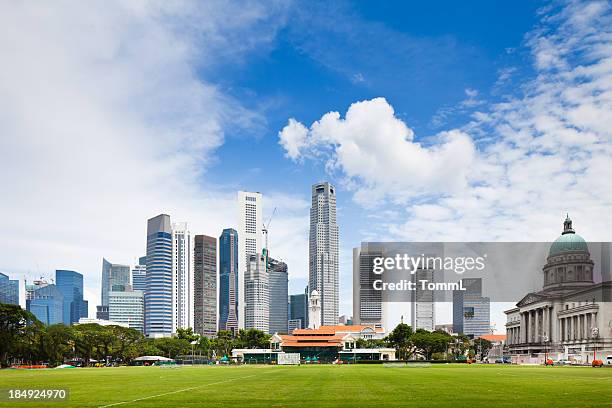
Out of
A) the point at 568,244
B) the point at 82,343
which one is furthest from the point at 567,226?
the point at 82,343

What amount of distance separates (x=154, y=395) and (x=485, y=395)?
43.1ft

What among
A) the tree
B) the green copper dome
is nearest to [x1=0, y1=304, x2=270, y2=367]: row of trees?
the tree

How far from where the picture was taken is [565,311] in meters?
126

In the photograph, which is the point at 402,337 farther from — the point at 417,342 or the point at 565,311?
the point at 565,311

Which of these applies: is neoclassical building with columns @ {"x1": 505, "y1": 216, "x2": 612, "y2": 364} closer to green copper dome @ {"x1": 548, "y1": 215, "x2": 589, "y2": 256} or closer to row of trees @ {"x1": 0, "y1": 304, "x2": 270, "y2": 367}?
green copper dome @ {"x1": 548, "y1": 215, "x2": 589, "y2": 256}

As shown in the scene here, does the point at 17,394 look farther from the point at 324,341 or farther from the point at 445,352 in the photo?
the point at 324,341

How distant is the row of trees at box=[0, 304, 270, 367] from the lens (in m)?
87.0

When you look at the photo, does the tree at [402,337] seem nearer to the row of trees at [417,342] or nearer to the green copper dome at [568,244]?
the row of trees at [417,342]

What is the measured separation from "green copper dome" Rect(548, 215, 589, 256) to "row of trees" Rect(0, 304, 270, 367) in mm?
72792

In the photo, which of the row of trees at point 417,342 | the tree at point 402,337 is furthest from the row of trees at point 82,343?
the tree at point 402,337

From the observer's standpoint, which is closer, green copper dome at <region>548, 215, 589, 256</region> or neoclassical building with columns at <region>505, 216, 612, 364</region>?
neoclassical building with columns at <region>505, 216, 612, 364</region>

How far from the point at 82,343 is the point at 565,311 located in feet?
306

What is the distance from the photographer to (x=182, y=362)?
360 ft

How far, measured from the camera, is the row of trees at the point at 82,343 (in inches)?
3425
